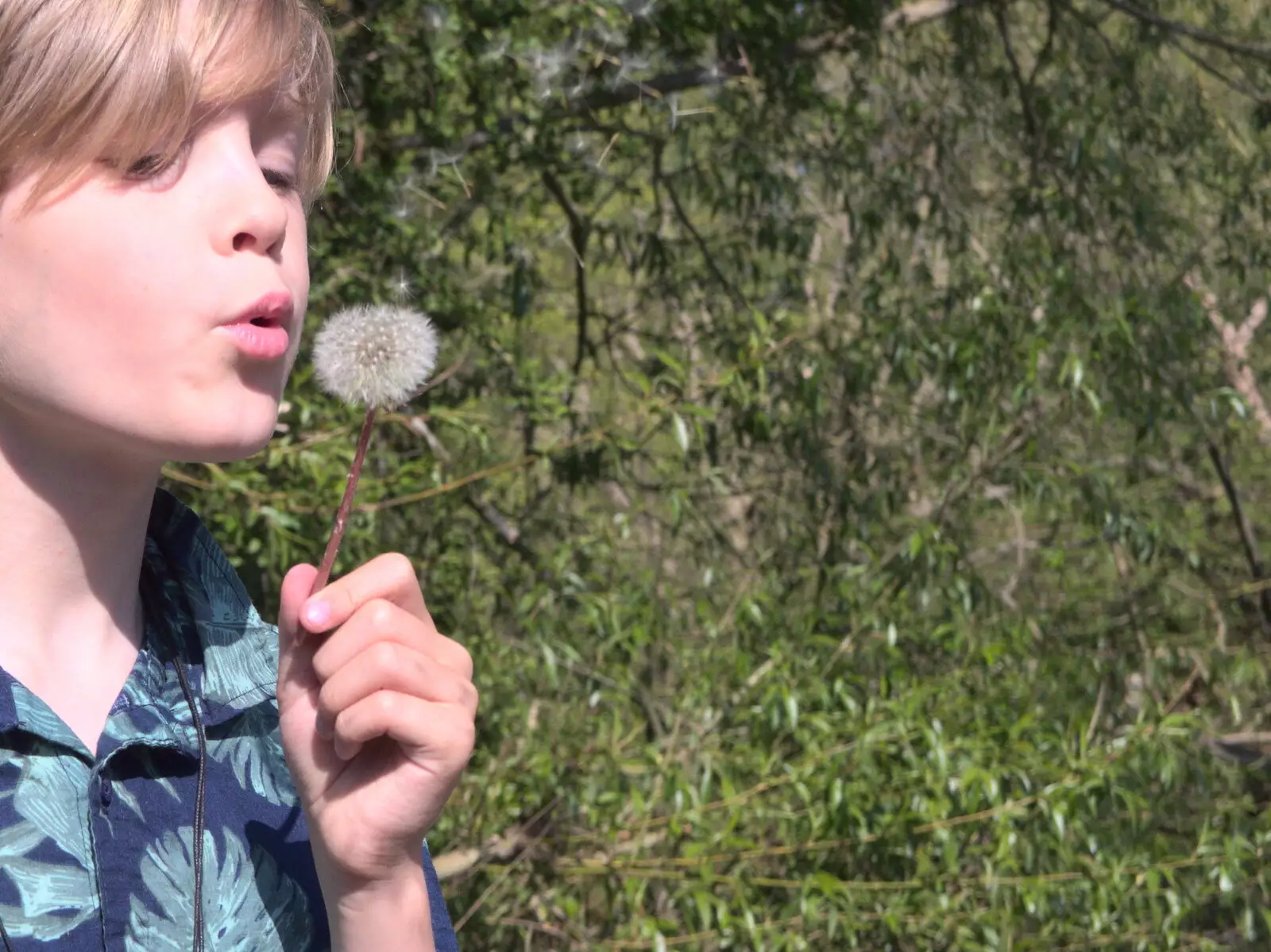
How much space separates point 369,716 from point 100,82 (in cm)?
46

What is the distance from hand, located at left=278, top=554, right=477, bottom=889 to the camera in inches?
37.9

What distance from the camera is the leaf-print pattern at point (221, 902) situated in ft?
3.25

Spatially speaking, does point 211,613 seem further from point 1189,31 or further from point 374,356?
point 1189,31

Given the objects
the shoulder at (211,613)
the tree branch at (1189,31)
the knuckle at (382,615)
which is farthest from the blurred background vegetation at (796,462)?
the knuckle at (382,615)

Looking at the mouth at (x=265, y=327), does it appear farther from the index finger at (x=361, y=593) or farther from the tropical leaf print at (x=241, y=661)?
the tropical leaf print at (x=241, y=661)

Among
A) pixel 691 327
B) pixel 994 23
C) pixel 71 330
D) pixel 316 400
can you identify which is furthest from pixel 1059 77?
pixel 71 330

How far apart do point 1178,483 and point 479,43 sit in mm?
2816

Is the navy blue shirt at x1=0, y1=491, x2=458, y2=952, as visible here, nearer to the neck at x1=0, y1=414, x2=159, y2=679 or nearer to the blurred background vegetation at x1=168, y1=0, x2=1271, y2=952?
the neck at x1=0, y1=414, x2=159, y2=679

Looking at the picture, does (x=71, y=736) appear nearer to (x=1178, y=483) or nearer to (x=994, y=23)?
(x=994, y=23)

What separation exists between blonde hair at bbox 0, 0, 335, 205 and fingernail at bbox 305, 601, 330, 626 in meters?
0.32

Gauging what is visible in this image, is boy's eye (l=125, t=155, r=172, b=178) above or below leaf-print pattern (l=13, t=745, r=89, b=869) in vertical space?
above

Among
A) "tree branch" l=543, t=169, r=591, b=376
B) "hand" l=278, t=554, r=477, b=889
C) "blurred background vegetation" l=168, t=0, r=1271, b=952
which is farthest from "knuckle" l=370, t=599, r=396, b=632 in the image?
"tree branch" l=543, t=169, r=591, b=376

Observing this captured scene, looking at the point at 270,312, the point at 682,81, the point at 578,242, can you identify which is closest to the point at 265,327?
the point at 270,312

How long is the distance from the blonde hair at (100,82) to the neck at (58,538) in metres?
0.19
